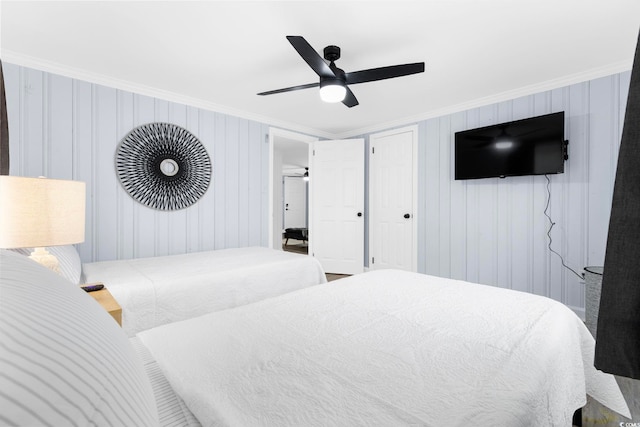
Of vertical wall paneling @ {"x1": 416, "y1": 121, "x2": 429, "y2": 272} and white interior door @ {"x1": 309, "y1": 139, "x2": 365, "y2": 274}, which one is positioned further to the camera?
white interior door @ {"x1": 309, "y1": 139, "x2": 365, "y2": 274}

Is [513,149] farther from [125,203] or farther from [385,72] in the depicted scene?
[125,203]

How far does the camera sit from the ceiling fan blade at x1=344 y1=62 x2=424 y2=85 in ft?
6.93

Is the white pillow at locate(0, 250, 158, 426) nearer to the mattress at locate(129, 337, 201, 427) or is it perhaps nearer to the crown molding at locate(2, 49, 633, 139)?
the mattress at locate(129, 337, 201, 427)

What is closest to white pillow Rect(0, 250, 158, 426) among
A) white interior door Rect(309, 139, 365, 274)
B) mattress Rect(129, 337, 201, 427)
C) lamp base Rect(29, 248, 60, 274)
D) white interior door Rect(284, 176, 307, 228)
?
mattress Rect(129, 337, 201, 427)

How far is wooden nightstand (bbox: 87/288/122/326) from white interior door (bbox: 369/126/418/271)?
3587mm

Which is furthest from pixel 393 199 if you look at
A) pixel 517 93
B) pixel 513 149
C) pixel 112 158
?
pixel 112 158

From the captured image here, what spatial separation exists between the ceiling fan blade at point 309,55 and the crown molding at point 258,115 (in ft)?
6.72

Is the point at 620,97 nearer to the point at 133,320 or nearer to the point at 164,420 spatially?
the point at 164,420

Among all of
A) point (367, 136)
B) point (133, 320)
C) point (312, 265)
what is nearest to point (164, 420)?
point (133, 320)

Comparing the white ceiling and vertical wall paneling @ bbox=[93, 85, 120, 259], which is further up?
the white ceiling

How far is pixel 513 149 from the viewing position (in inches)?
127

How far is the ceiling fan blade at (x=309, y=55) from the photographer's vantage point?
183cm

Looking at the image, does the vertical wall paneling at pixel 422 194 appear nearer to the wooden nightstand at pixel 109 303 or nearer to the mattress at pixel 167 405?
the wooden nightstand at pixel 109 303

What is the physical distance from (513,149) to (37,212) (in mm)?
3855
